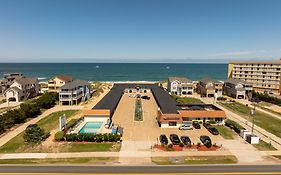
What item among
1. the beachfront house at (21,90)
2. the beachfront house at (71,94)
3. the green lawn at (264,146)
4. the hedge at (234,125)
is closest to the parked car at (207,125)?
the hedge at (234,125)

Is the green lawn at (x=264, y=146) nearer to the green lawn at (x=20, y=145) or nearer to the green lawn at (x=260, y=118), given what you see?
the green lawn at (x=260, y=118)

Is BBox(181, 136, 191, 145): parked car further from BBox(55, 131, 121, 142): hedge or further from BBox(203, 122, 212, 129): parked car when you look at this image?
BBox(55, 131, 121, 142): hedge

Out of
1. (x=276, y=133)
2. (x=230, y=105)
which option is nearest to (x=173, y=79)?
(x=230, y=105)

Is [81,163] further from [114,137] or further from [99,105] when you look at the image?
[99,105]

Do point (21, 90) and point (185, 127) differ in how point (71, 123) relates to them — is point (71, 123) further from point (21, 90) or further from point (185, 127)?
point (21, 90)

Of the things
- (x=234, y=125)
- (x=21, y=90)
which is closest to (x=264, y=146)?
(x=234, y=125)

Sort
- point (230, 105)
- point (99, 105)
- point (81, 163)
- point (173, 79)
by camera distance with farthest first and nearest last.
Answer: point (173, 79)
point (230, 105)
point (99, 105)
point (81, 163)
